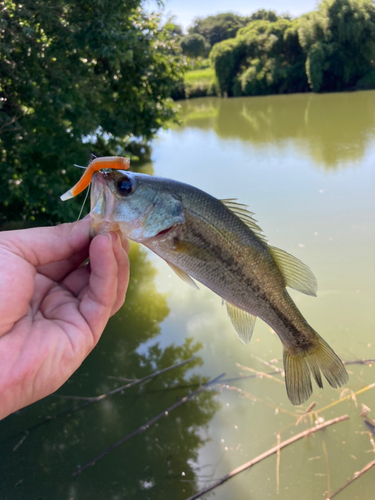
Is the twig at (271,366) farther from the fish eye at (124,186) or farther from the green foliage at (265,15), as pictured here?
the green foliage at (265,15)

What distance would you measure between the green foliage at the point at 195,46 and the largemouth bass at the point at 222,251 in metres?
65.1

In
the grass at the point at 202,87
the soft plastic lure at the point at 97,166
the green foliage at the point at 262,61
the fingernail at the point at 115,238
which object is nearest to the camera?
the soft plastic lure at the point at 97,166

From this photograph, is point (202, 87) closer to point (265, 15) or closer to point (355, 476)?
point (265, 15)

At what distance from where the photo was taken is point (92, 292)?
215 centimetres

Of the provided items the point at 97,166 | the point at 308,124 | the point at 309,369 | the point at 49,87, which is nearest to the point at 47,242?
the point at 97,166

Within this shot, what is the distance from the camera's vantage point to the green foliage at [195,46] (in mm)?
59094

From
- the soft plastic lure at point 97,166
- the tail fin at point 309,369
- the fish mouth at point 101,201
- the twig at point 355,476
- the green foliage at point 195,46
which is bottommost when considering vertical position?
the twig at point 355,476

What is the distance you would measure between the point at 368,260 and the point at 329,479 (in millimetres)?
3799

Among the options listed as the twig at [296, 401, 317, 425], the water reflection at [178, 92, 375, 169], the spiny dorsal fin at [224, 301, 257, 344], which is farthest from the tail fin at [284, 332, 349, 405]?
the water reflection at [178, 92, 375, 169]

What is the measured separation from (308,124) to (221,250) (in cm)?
1682

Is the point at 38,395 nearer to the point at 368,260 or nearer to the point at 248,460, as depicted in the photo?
the point at 248,460

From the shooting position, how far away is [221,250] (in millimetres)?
1978

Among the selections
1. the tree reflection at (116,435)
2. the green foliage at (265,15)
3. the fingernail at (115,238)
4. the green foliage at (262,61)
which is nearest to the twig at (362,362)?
the tree reflection at (116,435)

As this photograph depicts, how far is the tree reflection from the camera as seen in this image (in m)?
3.29
